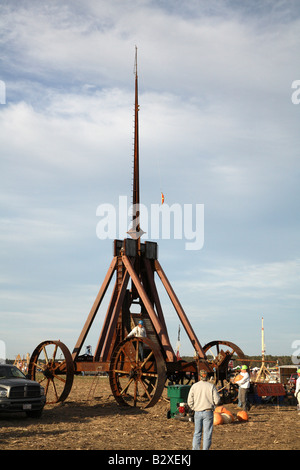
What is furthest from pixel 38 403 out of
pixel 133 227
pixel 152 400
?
pixel 133 227

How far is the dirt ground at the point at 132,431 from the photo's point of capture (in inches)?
436

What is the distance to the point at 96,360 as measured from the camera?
20.0 m

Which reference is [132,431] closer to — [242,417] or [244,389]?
[242,417]

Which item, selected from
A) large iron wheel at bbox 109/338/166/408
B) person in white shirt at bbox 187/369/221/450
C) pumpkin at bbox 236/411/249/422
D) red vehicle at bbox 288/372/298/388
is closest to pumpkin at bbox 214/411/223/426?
pumpkin at bbox 236/411/249/422

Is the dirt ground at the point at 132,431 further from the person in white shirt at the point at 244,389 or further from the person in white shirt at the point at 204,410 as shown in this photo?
the person in white shirt at the point at 204,410

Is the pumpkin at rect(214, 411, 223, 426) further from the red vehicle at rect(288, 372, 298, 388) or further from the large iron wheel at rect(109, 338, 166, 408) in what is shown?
the red vehicle at rect(288, 372, 298, 388)

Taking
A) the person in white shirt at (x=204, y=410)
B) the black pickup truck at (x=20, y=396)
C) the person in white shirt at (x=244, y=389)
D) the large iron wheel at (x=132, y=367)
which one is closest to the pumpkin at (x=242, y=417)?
the person in white shirt at (x=244, y=389)

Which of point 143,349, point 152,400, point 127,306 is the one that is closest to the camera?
point 152,400

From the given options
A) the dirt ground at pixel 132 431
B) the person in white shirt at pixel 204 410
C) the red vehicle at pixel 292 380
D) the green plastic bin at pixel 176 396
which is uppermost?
the person in white shirt at pixel 204 410

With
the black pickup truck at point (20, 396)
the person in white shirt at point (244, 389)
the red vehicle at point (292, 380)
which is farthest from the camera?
the red vehicle at point (292, 380)

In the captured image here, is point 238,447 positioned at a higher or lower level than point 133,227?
lower

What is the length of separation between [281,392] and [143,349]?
5.21m

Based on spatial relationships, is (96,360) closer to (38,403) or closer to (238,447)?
(38,403)

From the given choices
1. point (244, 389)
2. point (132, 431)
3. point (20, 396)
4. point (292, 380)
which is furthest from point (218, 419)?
point (292, 380)
